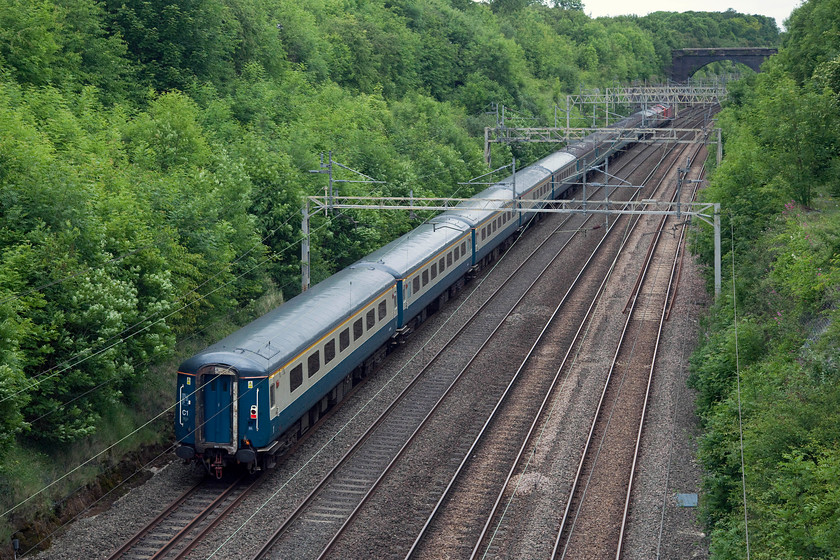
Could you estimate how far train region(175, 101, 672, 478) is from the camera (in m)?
20.4

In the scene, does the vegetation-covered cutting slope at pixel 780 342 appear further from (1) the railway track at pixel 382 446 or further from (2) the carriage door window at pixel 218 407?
(2) the carriage door window at pixel 218 407

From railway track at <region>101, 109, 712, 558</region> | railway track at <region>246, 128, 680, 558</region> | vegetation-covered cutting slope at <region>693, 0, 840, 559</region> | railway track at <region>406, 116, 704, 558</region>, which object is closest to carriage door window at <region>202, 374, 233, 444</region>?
railway track at <region>101, 109, 712, 558</region>

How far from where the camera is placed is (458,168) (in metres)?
51.2

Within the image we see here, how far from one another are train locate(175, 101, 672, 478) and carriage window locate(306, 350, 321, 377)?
0.09ft

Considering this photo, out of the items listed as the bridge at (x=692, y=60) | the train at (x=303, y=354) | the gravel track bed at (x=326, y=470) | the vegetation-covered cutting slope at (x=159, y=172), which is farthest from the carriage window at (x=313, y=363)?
the bridge at (x=692, y=60)

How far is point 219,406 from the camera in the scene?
2050 cm

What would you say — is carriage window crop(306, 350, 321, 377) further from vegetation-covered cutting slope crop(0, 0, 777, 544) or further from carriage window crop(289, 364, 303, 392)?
vegetation-covered cutting slope crop(0, 0, 777, 544)

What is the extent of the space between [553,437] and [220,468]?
29.3 ft

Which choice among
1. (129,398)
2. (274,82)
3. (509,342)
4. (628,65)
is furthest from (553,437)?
(628,65)

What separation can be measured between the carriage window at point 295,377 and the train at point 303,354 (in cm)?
3

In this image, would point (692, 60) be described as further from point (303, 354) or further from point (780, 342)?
point (303, 354)

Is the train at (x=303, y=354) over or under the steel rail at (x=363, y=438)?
over

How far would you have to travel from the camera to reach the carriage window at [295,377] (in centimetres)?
2174

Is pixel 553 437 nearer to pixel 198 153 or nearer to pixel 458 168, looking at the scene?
pixel 198 153
